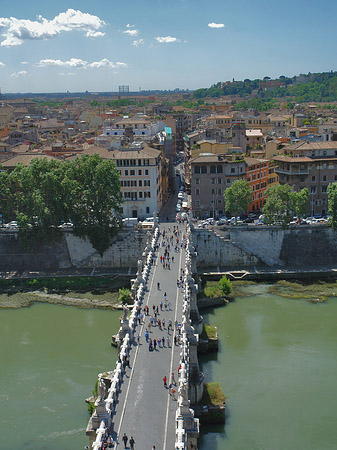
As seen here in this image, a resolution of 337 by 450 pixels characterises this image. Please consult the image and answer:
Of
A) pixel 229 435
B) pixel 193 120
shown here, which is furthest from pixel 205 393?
pixel 193 120

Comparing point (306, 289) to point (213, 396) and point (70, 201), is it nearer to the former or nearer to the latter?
point (213, 396)

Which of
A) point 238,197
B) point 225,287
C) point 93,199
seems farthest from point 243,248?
point 93,199

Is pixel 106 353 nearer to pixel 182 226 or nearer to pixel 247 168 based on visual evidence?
pixel 182 226

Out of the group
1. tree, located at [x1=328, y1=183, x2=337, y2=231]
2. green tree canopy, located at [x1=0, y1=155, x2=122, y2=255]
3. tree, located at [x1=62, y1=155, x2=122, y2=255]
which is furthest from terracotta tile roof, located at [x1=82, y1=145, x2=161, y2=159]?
tree, located at [x1=328, y1=183, x2=337, y2=231]

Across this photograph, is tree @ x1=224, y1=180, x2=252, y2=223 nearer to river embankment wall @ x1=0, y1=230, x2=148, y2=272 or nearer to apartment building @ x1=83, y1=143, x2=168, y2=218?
apartment building @ x1=83, y1=143, x2=168, y2=218

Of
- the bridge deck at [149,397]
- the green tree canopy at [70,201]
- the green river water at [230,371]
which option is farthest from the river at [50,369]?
the green tree canopy at [70,201]
